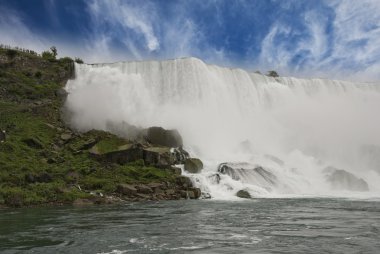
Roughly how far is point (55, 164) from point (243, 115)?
34.9 metres

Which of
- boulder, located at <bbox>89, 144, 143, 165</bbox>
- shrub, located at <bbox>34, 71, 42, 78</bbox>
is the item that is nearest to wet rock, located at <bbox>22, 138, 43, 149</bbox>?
boulder, located at <bbox>89, 144, 143, 165</bbox>

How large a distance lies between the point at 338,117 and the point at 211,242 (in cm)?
6689

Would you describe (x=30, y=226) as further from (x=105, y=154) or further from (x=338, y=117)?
(x=338, y=117)

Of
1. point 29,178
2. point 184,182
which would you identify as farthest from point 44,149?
point 184,182

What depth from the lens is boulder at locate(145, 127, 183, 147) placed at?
163ft

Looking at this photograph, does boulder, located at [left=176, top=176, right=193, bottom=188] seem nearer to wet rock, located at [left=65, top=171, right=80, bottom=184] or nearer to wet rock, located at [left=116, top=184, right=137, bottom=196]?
wet rock, located at [left=116, top=184, right=137, bottom=196]

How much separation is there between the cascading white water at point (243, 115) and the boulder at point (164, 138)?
3.72m

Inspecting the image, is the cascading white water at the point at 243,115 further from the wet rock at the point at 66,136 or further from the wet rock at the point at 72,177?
the wet rock at the point at 72,177

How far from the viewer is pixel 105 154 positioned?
44.7 meters

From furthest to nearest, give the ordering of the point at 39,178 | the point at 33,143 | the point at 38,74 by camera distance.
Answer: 1. the point at 38,74
2. the point at 33,143
3. the point at 39,178

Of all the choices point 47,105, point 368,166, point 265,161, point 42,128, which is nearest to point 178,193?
point 265,161

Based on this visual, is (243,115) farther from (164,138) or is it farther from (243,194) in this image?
(243,194)

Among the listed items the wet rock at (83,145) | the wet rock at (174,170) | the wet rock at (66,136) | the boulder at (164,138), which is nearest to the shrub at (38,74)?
the wet rock at (66,136)

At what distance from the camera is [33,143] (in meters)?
45.5
